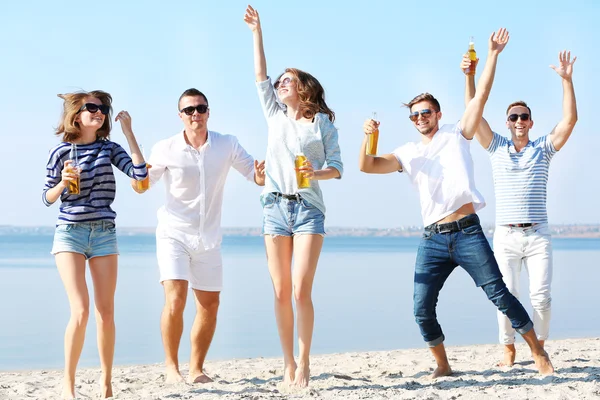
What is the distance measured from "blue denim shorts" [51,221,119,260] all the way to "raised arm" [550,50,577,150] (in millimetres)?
3490

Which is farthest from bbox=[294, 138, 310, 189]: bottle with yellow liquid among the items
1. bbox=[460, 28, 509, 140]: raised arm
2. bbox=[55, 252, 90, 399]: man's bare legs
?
bbox=[55, 252, 90, 399]: man's bare legs

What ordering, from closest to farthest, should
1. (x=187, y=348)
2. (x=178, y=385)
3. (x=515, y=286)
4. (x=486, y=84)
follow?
1. (x=486, y=84)
2. (x=178, y=385)
3. (x=515, y=286)
4. (x=187, y=348)

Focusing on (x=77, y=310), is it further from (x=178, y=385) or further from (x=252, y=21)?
(x=252, y=21)

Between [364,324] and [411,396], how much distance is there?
566 cm

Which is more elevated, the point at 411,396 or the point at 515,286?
the point at 515,286

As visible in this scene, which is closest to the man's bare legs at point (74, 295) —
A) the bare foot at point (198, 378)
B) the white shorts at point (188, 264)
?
Result: the white shorts at point (188, 264)

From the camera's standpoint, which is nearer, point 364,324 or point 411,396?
point 411,396

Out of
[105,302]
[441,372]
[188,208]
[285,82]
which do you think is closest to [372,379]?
[441,372]

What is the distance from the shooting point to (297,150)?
5.38m

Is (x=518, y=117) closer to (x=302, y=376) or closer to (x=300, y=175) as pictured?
(x=300, y=175)

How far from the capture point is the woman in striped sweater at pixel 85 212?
4961 millimetres

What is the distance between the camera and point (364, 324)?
10672 millimetres

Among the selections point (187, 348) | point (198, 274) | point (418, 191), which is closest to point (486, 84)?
point (418, 191)

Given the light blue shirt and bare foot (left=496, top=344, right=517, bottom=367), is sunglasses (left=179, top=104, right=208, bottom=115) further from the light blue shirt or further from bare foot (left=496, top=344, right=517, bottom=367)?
bare foot (left=496, top=344, right=517, bottom=367)
